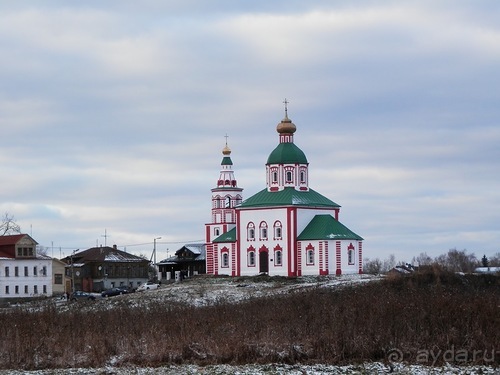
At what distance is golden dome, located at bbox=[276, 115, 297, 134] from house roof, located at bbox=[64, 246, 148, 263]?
21.4 m

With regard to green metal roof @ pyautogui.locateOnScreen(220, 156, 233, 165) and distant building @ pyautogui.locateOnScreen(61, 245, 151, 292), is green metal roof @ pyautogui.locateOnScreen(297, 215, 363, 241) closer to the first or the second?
green metal roof @ pyautogui.locateOnScreen(220, 156, 233, 165)

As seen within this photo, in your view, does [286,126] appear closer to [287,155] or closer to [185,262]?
[287,155]

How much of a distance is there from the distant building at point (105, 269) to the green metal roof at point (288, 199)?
732 inches

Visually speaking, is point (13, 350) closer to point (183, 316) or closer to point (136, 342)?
point (136, 342)

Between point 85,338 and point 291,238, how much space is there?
3948 cm

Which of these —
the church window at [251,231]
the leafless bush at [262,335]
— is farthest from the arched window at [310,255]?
the leafless bush at [262,335]

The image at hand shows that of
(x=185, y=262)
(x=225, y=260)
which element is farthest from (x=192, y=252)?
(x=225, y=260)

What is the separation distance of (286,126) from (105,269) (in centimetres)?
2223

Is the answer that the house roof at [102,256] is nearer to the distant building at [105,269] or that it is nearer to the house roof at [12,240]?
the distant building at [105,269]

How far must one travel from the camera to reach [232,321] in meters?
29.3

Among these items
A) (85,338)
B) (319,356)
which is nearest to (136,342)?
(85,338)

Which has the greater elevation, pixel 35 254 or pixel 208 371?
pixel 35 254

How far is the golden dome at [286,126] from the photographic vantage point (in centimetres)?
6944

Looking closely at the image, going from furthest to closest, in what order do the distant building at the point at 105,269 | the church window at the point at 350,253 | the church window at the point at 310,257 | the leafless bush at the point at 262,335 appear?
the distant building at the point at 105,269 < the church window at the point at 350,253 < the church window at the point at 310,257 < the leafless bush at the point at 262,335
